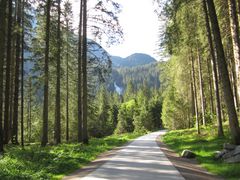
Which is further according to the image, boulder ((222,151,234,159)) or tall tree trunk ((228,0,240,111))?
tall tree trunk ((228,0,240,111))

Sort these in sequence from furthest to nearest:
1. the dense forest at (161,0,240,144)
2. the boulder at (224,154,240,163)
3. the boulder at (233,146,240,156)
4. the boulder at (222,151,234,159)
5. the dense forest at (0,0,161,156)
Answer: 1. the dense forest at (0,0,161,156)
2. the dense forest at (161,0,240,144)
3. the boulder at (222,151,234,159)
4. the boulder at (233,146,240,156)
5. the boulder at (224,154,240,163)

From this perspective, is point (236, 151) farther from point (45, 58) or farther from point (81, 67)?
point (81, 67)

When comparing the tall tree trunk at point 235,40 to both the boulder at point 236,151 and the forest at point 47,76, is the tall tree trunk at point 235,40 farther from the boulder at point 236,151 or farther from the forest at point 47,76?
the forest at point 47,76

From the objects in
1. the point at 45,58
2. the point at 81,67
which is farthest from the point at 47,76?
the point at 81,67

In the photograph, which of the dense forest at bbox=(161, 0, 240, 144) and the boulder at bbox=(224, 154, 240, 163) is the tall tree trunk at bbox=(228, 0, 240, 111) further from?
the boulder at bbox=(224, 154, 240, 163)

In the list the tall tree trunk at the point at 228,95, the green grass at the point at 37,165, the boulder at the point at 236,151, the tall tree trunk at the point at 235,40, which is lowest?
the green grass at the point at 37,165

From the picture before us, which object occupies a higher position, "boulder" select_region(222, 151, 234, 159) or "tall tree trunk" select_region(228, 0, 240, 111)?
"tall tree trunk" select_region(228, 0, 240, 111)

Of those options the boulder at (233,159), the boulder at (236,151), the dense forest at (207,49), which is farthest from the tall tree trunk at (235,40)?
the boulder at (233,159)

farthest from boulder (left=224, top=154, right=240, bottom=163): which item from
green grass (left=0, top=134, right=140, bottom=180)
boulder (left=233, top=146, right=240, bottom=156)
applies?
green grass (left=0, top=134, right=140, bottom=180)

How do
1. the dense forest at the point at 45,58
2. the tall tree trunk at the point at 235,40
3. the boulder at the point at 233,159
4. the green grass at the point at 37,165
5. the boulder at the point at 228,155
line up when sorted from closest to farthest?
the green grass at the point at 37,165
the boulder at the point at 233,159
the boulder at the point at 228,155
the tall tree trunk at the point at 235,40
the dense forest at the point at 45,58

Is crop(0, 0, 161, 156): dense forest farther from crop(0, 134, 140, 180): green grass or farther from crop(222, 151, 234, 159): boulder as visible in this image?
crop(222, 151, 234, 159): boulder

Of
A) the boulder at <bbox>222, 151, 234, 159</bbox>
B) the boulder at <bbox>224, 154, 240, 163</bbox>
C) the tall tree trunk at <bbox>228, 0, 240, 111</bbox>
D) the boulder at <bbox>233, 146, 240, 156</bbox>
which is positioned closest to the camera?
the boulder at <bbox>224, 154, 240, 163</bbox>

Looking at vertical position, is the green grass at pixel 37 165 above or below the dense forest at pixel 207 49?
below

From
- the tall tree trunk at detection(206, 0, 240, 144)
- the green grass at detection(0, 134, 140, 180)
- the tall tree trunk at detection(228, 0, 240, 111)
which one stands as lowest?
the green grass at detection(0, 134, 140, 180)
